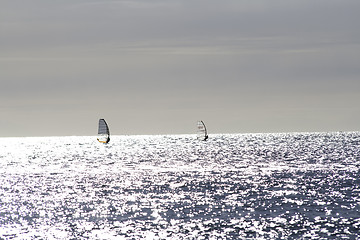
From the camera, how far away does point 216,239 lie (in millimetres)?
53188

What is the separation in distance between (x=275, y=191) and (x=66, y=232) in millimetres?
39534

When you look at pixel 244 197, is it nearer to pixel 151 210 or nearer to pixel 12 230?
pixel 151 210

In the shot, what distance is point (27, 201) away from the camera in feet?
274

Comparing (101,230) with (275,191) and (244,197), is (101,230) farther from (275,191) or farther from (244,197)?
(275,191)

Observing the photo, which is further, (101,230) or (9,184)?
(9,184)

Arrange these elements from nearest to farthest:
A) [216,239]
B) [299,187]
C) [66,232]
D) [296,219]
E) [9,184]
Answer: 1. [216,239]
2. [66,232]
3. [296,219]
4. [299,187]
5. [9,184]

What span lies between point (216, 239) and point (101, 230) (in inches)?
486

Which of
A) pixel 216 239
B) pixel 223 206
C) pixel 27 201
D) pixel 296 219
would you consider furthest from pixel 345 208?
pixel 27 201

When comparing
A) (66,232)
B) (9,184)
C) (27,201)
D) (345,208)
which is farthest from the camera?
(9,184)

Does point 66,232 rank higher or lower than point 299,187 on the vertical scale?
lower

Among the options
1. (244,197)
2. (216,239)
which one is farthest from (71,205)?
(216,239)

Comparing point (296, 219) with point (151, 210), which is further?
point (151, 210)

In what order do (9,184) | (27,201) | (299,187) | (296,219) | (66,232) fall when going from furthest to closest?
(9,184) → (299,187) → (27,201) → (296,219) → (66,232)

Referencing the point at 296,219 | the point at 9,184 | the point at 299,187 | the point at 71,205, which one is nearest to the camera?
the point at 296,219
